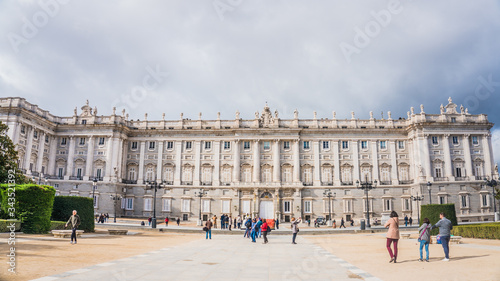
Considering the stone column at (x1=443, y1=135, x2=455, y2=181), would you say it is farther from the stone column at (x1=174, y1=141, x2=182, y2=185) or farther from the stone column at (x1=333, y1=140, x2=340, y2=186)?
the stone column at (x1=174, y1=141, x2=182, y2=185)

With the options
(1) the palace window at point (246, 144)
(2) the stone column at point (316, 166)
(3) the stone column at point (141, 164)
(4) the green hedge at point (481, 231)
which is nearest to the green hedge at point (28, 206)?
(4) the green hedge at point (481, 231)

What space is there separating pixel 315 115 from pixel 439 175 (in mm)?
20259

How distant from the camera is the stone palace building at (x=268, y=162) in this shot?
54.2 m

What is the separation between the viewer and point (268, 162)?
56875 millimetres

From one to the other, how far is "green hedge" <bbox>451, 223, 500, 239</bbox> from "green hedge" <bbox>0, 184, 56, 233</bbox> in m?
27.5

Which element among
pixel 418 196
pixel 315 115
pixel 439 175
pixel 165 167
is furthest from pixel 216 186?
pixel 439 175

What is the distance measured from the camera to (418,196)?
5131 centimetres

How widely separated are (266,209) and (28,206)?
37254 mm

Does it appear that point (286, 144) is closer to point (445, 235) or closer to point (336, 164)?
point (336, 164)

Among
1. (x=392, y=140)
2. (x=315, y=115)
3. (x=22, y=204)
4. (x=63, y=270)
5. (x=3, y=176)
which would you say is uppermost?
(x=315, y=115)

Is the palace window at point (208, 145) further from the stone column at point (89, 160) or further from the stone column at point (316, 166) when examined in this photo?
the stone column at point (89, 160)

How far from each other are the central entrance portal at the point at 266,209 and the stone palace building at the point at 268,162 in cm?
15

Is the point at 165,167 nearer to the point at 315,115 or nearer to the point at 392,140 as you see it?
A: the point at 315,115

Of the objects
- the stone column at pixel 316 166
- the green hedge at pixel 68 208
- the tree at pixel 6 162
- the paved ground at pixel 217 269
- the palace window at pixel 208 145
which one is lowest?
the paved ground at pixel 217 269
